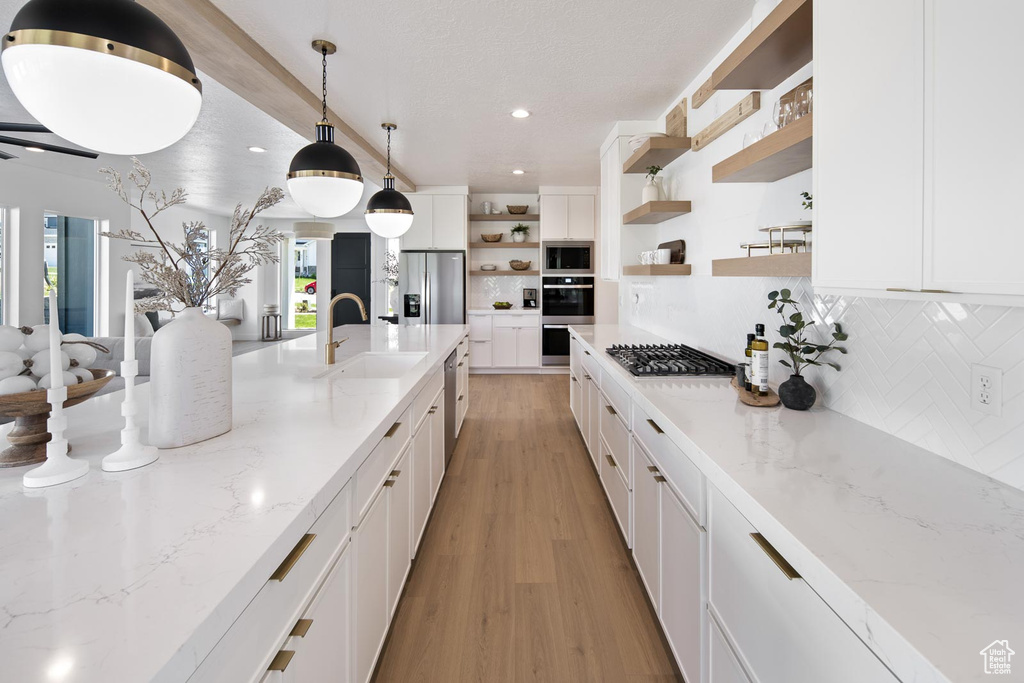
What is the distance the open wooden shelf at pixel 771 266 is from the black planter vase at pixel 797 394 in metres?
0.37

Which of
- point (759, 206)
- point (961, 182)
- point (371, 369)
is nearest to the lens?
point (961, 182)

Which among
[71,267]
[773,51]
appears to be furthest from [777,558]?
[71,267]

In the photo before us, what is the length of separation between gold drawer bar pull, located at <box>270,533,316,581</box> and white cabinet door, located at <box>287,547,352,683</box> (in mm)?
144

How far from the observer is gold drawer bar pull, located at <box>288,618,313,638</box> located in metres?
0.90

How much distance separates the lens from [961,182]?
2.79 feet

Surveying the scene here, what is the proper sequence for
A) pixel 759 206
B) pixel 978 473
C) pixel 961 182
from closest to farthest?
pixel 961 182 < pixel 978 473 < pixel 759 206

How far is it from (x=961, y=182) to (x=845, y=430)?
0.84 metres

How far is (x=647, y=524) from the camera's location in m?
1.86

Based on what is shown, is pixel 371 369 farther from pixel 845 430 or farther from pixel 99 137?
pixel 845 430

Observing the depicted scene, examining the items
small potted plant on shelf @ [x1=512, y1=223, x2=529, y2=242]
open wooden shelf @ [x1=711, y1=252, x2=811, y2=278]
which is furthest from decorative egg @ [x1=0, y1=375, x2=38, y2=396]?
small potted plant on shelf @ [x1=512, y1=223, x2=529, y2=242]

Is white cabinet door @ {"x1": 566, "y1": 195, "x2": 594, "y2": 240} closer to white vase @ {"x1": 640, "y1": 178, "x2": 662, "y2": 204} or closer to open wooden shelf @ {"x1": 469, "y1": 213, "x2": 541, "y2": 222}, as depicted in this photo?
open wooden shelf @ {"x1": 469, "y1": 213, "x2": 541, "y2": 222}

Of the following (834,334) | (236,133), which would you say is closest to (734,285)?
(834,334)

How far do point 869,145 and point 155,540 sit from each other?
1.60m

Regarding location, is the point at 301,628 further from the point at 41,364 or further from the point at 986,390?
the point at 986,390
